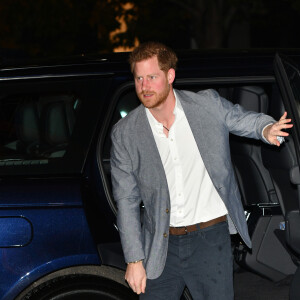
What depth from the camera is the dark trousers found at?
3334 millimetres

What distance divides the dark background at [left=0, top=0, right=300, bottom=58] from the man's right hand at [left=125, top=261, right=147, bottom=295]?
11.5 meters

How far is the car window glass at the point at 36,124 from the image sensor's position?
12.7ft

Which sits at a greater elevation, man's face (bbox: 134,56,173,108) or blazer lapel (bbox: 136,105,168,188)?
man's face (bbox: 134,56,173,108)

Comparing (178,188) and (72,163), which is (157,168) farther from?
(72,163)

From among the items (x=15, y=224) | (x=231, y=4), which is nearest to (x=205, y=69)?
(x=15, y=224)

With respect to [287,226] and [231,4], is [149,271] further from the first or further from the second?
[231,4]

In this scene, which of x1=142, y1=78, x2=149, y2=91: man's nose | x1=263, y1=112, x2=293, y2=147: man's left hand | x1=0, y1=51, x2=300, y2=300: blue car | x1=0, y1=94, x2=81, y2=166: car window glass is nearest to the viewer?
x1=263, y1=112, x2=293, y2=147: man's left hand

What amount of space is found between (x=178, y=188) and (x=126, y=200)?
226mm

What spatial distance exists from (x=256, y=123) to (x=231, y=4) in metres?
12.3

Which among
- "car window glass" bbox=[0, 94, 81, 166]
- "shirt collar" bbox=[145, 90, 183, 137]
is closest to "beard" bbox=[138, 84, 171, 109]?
"shirt collar" bbox=[145, 90, 183, 137]

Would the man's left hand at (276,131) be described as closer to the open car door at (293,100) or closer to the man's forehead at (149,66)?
the open car door at (293,100)

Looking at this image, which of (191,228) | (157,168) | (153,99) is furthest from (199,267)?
(153,99)

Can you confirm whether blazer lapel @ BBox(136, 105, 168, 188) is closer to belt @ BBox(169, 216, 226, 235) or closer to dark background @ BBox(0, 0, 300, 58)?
belt @ BBox(169, 216, 226, 235)

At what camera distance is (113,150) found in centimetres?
341
